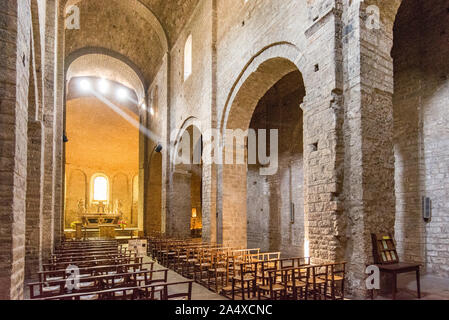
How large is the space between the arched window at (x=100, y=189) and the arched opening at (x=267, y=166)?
46.1 ft

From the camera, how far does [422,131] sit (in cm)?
966

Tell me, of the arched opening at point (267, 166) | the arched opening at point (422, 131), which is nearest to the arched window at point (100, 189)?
the arched opening at point (267, 166)

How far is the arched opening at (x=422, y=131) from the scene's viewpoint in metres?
9.12

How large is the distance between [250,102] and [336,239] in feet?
21.0

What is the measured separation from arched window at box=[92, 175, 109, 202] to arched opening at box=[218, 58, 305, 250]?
14.1 meters

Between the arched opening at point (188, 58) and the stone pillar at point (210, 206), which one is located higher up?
the arched opening at point (188, 58)

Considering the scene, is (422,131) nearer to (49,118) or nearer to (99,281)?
(99,281)

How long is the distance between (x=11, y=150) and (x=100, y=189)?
2329cm

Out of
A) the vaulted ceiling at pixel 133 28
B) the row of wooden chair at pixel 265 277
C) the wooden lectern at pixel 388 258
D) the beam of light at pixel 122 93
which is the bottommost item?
the row of wooden chair at pixel 265 277

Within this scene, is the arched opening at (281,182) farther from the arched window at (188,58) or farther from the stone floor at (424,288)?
the stone floor at (424,288)

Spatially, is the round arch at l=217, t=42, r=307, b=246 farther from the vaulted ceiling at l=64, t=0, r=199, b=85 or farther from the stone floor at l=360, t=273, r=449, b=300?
the vaulted ceiling at l=64, t=0, r=199, b=85

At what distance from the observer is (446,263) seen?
8781 mm

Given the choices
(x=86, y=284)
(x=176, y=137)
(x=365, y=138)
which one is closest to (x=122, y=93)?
(x=176, y=137)
